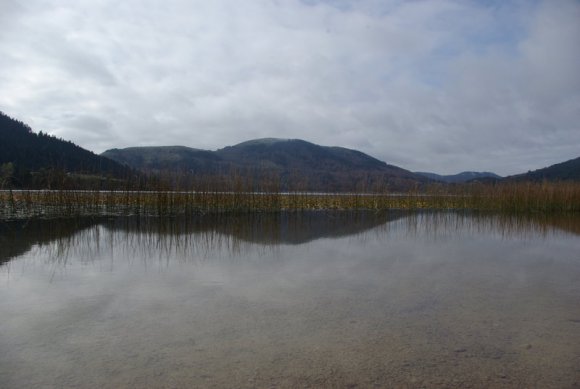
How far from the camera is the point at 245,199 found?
1678cm

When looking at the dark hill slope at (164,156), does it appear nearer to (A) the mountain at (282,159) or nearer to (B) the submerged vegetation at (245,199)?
(A) the mountain at (282,159)

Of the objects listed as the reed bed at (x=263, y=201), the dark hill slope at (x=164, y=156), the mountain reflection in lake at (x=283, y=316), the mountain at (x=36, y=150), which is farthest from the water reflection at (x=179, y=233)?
the dark hill slope at (x=164, y=156)

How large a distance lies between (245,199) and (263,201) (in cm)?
99

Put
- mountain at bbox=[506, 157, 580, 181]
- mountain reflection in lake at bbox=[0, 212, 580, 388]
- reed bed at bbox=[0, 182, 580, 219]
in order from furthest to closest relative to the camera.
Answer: mountain at bbox=[506, 157, 580, 181]
reed bed at bbox=[0, 182, 580, 219]
mountain reflection in lake at bbox=[0, 212, 580, 388]

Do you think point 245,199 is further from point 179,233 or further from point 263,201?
point 179,233

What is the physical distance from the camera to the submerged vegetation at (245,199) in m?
14.6

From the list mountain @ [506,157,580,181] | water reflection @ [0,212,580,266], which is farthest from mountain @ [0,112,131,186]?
mountain @ [506,157,580,181]

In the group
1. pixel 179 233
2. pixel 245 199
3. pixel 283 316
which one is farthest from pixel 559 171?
pixel 283 316

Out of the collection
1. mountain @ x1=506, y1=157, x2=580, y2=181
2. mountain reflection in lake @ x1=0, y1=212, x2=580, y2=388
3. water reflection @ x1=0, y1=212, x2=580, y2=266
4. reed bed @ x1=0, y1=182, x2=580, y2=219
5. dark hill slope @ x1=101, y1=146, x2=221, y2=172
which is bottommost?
mountain reflection in lake @ x1=0, y1=212, x2=580, y2=388

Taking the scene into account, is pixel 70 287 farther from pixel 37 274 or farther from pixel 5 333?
pixel 5 333

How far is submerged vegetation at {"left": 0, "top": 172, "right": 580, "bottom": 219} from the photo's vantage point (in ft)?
47.9

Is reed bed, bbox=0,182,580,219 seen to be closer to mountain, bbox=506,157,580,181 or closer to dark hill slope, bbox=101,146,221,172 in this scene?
mountain, bbox=506,157,580,181

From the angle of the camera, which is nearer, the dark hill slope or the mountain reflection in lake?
the mountain reflection in lake

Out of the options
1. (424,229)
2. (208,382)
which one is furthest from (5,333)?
(424,229)
